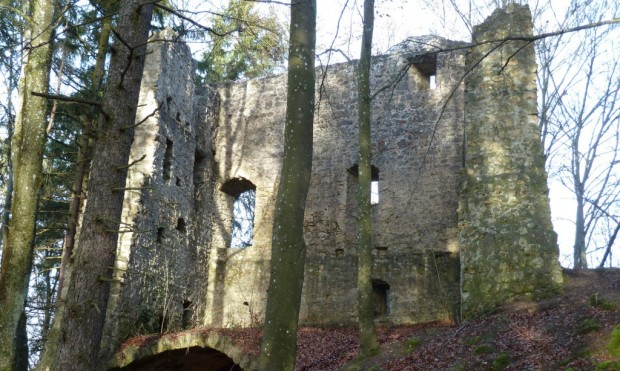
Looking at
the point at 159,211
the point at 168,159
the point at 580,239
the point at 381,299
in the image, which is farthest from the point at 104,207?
the point at 580,239

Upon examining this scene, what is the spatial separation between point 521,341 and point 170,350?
6.56 metres

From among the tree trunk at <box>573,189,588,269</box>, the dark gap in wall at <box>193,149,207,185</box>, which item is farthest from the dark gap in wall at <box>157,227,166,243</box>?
the tree trunk at <box>573,189,588,269</box>

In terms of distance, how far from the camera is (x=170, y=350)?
37.1ft

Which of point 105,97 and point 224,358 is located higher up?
point 105,97

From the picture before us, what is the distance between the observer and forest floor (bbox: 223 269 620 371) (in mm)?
6508

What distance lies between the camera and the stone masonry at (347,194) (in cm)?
988

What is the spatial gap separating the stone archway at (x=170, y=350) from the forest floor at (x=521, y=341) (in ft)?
1.26

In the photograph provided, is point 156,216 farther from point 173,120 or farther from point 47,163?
point 47,163

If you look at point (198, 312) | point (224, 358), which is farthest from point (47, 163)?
point (224, 358)

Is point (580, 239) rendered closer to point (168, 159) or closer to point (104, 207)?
point (168, 159)

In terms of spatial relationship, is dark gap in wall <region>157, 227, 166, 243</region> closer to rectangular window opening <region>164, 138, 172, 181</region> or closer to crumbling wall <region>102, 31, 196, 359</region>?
crumbling wall <region>102, 31, 196, 359</region>

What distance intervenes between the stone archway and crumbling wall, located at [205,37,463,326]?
1.70m

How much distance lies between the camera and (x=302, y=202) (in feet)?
18.3

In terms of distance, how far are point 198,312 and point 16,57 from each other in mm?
6421
